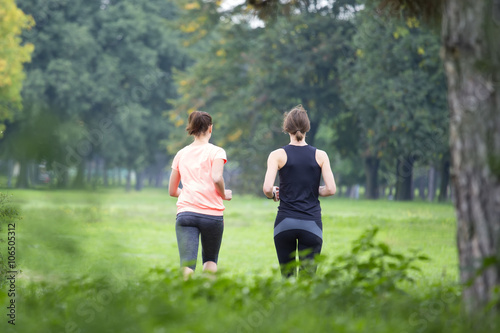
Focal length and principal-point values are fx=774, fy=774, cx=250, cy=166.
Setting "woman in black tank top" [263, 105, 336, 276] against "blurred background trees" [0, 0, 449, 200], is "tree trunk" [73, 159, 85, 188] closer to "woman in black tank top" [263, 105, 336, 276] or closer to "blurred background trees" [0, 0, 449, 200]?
"woman in black tank top" [263, 105, 336, 276]

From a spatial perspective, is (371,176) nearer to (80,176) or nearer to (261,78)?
(261,78)

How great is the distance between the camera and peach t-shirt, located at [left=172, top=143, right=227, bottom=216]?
628cm

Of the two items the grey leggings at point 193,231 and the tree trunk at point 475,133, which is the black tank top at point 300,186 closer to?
the grey leggings at point 193,231

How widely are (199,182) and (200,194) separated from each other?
0.10m

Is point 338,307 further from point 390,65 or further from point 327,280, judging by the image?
point 390,65

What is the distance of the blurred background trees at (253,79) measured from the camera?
31.3 meters

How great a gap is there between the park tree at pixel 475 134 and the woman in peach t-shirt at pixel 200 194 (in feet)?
7.90

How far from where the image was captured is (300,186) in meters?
6.03

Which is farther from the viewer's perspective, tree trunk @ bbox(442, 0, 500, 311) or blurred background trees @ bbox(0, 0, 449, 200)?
blurred background trees @ bbox(0, 0, 449, 200)

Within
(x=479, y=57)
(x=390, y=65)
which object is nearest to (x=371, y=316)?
(x=479, y=57)

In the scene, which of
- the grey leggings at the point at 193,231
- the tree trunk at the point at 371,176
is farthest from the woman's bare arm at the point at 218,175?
the tree trunk at the point at 371,176

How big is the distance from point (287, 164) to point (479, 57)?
2099 millimetres

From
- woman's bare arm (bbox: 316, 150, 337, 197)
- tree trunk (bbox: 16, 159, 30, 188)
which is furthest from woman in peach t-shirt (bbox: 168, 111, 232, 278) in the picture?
tree trunk (bbox: 16, 159, 30, 188)

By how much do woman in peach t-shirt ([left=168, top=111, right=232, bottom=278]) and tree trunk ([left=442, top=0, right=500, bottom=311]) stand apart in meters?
2.41
